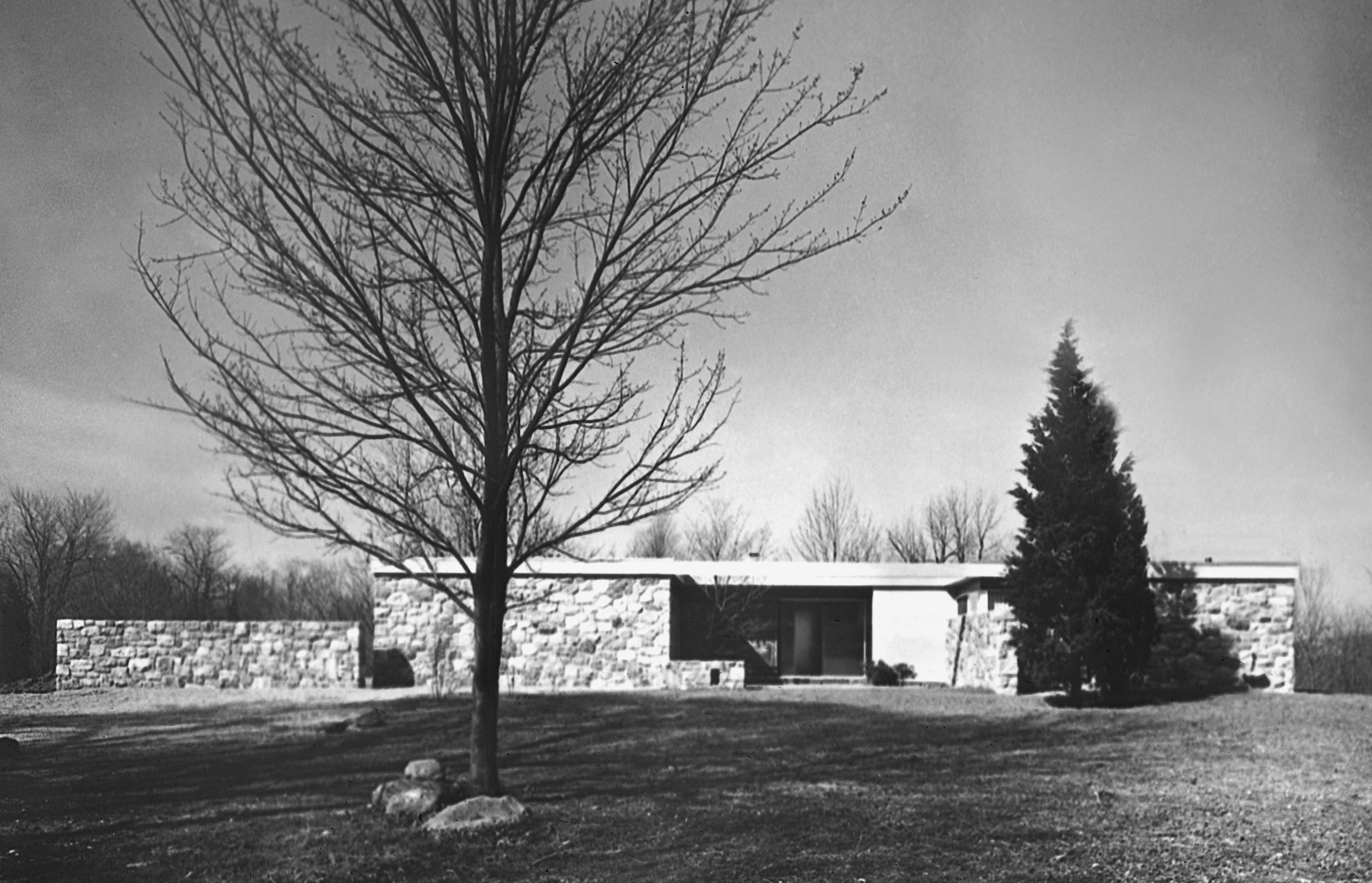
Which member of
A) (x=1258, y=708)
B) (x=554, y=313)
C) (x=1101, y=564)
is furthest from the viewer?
(x=1101, y=564)

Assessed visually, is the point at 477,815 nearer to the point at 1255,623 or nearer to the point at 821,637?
the point at 1255,623

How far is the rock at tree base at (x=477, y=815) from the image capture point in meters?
6.82

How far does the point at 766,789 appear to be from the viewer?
8.41 meters

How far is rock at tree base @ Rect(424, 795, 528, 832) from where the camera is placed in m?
6.82

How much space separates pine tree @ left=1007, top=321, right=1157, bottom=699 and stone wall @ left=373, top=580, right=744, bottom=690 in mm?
7116

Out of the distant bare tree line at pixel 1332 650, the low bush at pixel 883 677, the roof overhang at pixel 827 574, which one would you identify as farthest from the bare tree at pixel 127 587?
the distant bare tree line at pixel 1332 650

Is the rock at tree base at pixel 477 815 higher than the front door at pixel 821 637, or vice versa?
the rock at tree base at pixel 477 815

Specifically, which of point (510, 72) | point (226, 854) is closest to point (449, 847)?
point (226, 854)

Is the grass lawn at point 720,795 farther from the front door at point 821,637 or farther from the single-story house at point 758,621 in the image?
the front door at point 821,637

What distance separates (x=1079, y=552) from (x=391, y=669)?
1294 cm

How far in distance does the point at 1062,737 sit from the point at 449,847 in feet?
26.3

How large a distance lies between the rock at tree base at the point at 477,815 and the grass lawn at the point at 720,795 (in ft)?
0.46

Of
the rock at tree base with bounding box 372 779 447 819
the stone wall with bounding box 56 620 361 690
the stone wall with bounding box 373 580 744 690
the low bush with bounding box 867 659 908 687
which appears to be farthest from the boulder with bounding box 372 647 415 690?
the rock at tree base with bounding box 372 779 447 819

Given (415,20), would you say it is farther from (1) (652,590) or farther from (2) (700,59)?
(1) (652,590)
